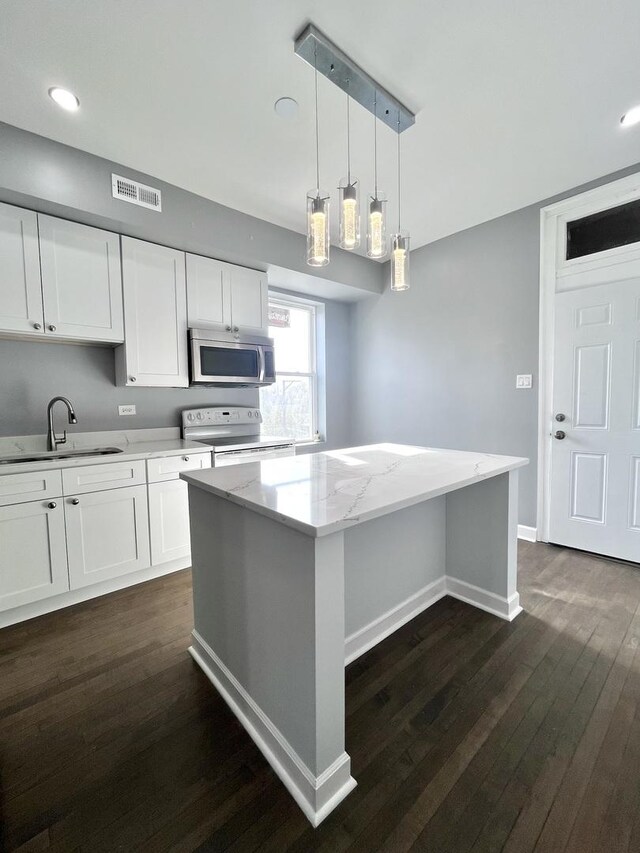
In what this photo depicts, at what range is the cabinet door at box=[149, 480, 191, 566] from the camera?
7.83 ft

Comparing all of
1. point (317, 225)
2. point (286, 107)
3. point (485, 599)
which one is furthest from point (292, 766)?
point (286, 107)

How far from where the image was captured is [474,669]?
158 centimetres

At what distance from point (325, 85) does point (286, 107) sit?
231mm

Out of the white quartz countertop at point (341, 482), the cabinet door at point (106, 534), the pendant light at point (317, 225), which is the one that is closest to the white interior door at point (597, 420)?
the white quartz countertop at point (341, 482)

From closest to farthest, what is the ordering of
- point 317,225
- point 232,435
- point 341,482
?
point 341,482, point 317,225, point 232,435

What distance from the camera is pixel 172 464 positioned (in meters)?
2.45

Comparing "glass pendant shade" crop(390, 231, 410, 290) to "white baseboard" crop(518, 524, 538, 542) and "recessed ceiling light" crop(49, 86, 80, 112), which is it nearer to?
"recessed ceiling light" crop(49, 86, 80, 112)

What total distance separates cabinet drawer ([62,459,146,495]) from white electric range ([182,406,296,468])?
530 mm

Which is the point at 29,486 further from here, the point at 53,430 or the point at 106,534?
the point at 53,430

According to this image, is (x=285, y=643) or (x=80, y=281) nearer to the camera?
(x=285, y=643)

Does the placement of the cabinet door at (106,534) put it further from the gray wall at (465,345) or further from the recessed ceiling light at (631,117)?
the recessed ceiling light at (631,117)

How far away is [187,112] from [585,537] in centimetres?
376

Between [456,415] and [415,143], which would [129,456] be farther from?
[456,415]

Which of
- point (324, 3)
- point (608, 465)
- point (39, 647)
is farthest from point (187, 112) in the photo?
point (608, 465)
